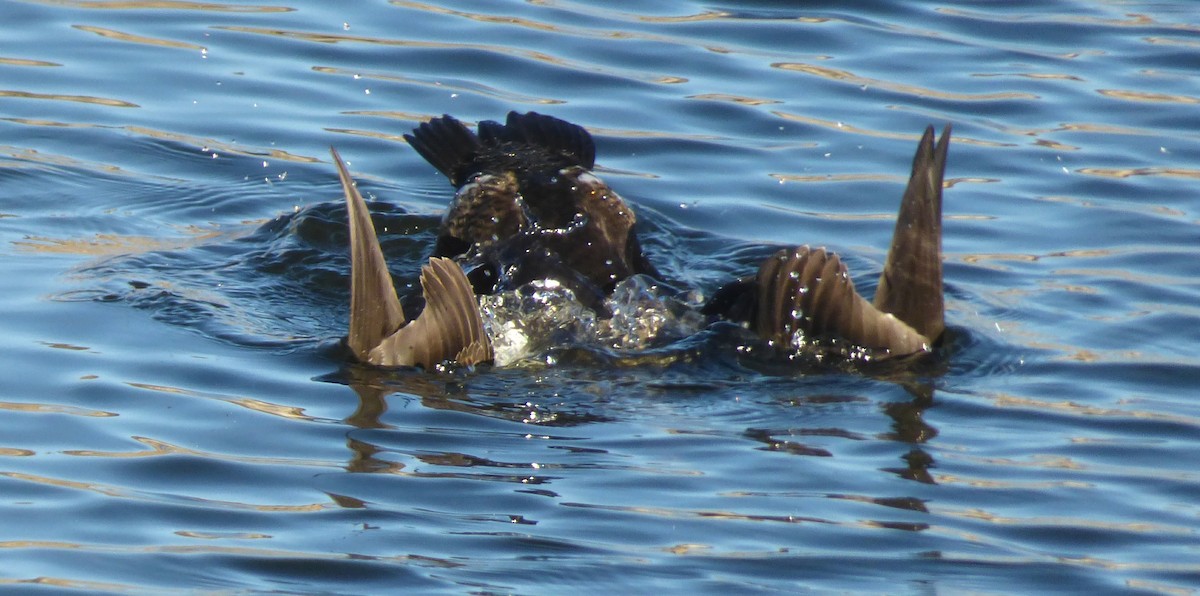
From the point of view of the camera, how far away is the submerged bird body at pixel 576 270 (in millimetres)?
5125

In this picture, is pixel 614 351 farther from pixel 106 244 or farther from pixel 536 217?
pixel 106 244

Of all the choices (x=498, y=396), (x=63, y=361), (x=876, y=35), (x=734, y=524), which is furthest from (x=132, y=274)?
(x=876, y=35)

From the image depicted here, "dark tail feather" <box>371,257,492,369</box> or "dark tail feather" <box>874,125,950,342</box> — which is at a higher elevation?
"dark tail feather" <box>874,125,950,342</box>

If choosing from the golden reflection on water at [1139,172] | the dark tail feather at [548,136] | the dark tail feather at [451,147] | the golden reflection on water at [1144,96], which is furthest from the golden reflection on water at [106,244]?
the golden reflection on water at [1144,96]

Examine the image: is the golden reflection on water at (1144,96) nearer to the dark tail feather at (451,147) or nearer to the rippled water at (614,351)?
the rippled water at (614,351)

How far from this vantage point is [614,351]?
18.0 ft

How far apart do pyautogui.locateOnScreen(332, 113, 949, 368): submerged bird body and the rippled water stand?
133mm

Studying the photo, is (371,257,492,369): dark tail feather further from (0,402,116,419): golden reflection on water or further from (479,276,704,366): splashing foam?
(0,402,116,419): golden reflection on water

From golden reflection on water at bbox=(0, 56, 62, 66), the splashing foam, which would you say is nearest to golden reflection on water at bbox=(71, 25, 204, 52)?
golden reflection on water at bbox=(0, 56, 62, 66)

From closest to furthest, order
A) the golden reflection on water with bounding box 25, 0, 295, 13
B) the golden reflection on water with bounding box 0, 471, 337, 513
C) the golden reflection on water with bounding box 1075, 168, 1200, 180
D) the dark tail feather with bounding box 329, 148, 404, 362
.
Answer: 1. the golden reflection on water with bounding box 0, 471, 337, 513
2. the dark tail feather with bounding box 329, 148, 404, 362
3. the golden reflection on water with bounding box 1075, 168, 1200, 180
4. the golden reflection on water with bounding box 25, 0, 295, 13

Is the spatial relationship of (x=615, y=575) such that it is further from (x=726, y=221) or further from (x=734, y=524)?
(x=726, y=221)

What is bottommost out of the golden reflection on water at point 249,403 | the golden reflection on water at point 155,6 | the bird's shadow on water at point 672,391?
the golden reflection on water at point 249,403

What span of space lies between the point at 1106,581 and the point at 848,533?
573mm

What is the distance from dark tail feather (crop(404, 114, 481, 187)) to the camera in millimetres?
6426
